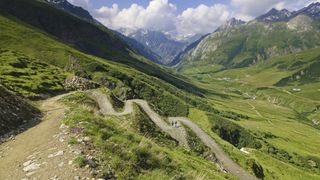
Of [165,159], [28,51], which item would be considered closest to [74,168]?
[165,159]

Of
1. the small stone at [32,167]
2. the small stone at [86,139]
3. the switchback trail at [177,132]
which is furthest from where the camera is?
the switchback trail at [177,132]

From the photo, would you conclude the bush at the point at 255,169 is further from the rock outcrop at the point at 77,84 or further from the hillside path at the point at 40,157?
the hillside path at the point at 40,157

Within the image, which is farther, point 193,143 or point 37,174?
point 193,143

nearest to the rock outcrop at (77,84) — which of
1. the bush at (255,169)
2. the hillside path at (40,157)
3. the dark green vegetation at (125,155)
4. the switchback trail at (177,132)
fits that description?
the switchback trail at (177,132)

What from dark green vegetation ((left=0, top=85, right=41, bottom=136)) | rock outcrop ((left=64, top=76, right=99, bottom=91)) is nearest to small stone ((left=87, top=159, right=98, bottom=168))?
dark green vegetation ((left=0, top=85, right=41, bottom=136))

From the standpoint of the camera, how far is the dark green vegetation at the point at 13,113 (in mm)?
34969

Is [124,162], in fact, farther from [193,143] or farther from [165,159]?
[193,143]

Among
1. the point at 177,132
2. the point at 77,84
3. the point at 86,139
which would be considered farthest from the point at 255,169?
the point at 86,139

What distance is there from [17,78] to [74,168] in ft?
179

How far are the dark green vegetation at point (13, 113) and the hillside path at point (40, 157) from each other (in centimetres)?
287

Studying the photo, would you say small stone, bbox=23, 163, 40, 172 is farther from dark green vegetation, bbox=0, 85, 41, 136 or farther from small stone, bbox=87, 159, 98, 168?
dark green vegetation, bbox=0, 85, 41, 136

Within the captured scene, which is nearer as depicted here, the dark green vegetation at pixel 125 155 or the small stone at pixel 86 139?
the dark green vegetation at pixel 125 155

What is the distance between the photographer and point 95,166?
21812 millimetres

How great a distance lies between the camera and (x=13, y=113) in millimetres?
38219
